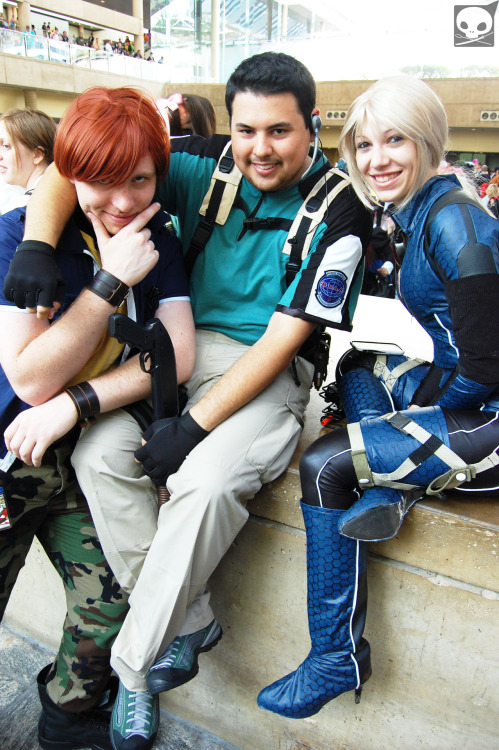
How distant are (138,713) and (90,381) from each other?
1.07 metres

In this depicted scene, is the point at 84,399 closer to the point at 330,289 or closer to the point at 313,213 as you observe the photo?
the point at 330,289

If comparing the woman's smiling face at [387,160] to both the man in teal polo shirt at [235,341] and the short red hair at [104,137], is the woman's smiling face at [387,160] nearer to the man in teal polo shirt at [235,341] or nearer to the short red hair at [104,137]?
the man in teal polo shirt at [235,341]

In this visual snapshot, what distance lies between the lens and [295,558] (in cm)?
179

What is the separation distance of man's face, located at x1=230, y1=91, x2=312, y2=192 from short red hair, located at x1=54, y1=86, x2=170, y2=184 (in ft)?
1.11

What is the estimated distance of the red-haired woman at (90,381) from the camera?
1.54 meters

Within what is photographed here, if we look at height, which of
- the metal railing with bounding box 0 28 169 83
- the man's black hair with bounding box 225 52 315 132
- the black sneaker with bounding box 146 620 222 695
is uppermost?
the metal railing with bounding box 0 28 169 83

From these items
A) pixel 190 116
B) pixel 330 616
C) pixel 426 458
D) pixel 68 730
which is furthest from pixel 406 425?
pixel 190 116

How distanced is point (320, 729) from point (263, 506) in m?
0.83

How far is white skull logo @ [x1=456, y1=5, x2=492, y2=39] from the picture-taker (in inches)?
740

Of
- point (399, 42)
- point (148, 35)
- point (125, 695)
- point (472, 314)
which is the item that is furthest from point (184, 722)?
point (148, 35)

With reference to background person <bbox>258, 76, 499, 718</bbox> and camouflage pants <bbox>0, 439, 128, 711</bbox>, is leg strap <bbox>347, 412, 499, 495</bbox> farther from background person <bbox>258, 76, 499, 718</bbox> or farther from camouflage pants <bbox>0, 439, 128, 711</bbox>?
camouflage pants <bbox>0, 439, 128, 711</bbox>

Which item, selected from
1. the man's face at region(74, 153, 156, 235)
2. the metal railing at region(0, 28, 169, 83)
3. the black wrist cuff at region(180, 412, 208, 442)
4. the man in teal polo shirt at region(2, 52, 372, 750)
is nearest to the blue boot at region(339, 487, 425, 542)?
the man in teal polo shirt at region(2, 52, 372, 750)

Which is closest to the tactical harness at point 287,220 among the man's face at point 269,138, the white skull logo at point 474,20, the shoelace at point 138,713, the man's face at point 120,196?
the man's face at point 269,138

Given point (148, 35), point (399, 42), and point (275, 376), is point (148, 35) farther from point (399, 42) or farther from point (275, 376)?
point (275, 376)
